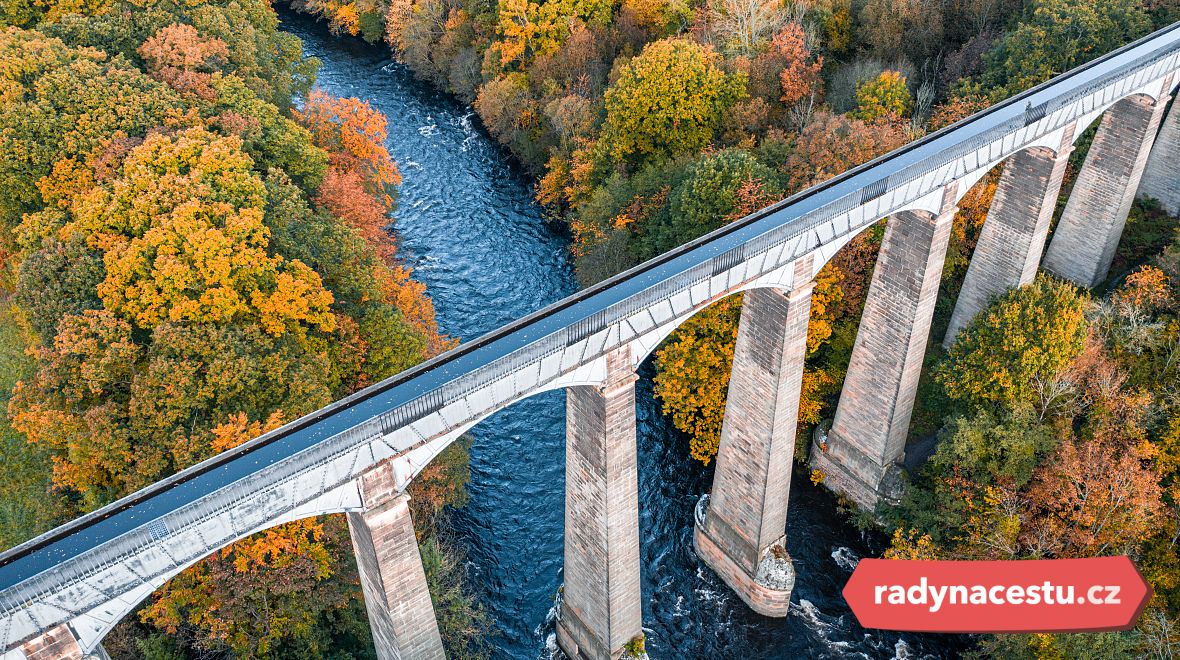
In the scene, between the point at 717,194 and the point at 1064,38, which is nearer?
the point at 717,194

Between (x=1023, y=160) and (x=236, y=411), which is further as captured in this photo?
(x=1023, y=160)

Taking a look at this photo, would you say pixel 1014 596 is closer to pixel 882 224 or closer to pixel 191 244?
pixel 882 224

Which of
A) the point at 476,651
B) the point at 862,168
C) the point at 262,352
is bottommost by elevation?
the point at 476,651

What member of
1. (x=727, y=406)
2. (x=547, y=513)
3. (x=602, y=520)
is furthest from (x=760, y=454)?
(x=547, y=513)

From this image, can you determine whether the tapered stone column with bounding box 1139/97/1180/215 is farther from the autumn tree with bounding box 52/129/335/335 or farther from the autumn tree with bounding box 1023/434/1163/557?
the autumn tree with bounding box 52/129/335/335

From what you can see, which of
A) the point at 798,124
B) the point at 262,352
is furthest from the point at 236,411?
the point at 798,124

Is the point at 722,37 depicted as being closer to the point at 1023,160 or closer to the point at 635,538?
the point at 1023,160

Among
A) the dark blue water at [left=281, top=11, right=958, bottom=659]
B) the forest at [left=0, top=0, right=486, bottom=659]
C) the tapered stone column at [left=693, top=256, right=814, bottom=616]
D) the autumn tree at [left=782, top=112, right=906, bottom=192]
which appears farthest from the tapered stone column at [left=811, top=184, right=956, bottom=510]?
the forest at [left=0, top=0, right=486, bottom=659]
